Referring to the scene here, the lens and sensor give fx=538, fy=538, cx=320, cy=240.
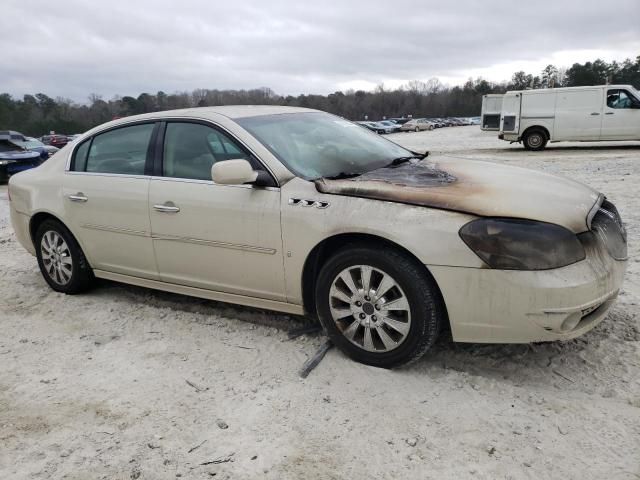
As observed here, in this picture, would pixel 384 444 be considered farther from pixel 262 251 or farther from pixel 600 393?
pixel 262 251

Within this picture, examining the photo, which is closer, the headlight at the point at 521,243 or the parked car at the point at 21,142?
the headlight at the point at 521,243

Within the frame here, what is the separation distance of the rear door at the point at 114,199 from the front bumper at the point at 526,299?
2.29m

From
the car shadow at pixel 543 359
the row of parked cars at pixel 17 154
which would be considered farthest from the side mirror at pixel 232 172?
the row of parked cars at pixel 17 154

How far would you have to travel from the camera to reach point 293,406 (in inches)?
114

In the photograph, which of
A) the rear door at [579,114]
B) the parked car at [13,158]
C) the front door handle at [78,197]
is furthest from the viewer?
the rear door at [579,114]

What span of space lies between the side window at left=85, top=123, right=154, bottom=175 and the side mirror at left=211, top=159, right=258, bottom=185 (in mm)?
1056

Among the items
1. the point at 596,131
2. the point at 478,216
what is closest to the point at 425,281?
the point at 478,216

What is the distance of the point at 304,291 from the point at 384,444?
1177 mm

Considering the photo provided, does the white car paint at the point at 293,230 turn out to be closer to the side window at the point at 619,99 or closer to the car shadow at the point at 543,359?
the car shadow at the point at 543,359

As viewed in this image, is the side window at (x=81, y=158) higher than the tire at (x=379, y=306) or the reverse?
higher

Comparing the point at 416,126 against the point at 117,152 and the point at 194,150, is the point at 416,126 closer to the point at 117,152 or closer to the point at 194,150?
the point at 117,152

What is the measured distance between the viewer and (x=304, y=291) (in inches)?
135

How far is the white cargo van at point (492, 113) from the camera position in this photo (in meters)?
20.9

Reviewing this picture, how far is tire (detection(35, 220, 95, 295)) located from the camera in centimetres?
464
